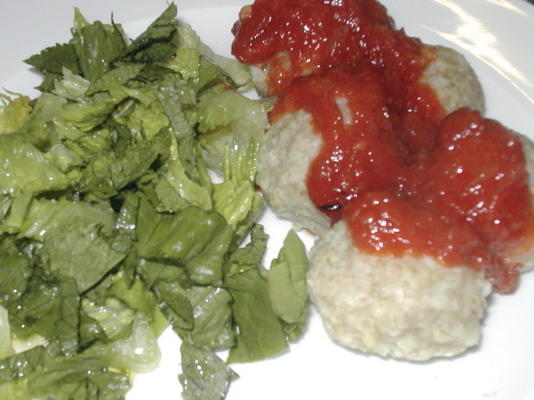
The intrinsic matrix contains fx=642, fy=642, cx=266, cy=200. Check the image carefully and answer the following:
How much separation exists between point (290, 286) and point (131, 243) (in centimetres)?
82

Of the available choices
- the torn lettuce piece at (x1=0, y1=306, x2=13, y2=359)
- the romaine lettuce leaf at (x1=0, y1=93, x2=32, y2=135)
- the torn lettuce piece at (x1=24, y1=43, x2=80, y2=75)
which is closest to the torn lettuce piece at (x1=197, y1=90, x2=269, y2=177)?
the torn lettuce piece at (x1=24, y1=43, x2=80, y2=75)

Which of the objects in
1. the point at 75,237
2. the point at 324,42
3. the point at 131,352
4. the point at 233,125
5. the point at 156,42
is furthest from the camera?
the point at 156,42

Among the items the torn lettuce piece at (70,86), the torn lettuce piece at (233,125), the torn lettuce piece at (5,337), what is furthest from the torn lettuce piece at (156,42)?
the torn lettuce piece at (5,337)

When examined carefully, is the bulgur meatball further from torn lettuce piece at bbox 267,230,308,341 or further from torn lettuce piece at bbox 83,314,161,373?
torn lettuce piece at bbox 83,314,161,373

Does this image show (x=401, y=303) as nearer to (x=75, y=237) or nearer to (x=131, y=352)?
(x=131, y=352)

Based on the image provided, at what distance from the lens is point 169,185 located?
3.34 meters

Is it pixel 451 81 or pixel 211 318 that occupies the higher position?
pixel 451 81

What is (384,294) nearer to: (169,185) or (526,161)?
(526,161)

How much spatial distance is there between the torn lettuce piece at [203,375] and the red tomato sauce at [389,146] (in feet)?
2.86

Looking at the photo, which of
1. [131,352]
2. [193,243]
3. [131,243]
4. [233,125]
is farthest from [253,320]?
[233,125]

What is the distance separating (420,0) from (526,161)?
1.65 metres

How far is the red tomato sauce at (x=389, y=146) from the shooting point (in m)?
2.74

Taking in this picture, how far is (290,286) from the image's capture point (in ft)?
9.94

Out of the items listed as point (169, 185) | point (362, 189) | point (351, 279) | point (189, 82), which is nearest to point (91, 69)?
point (189, 82)
